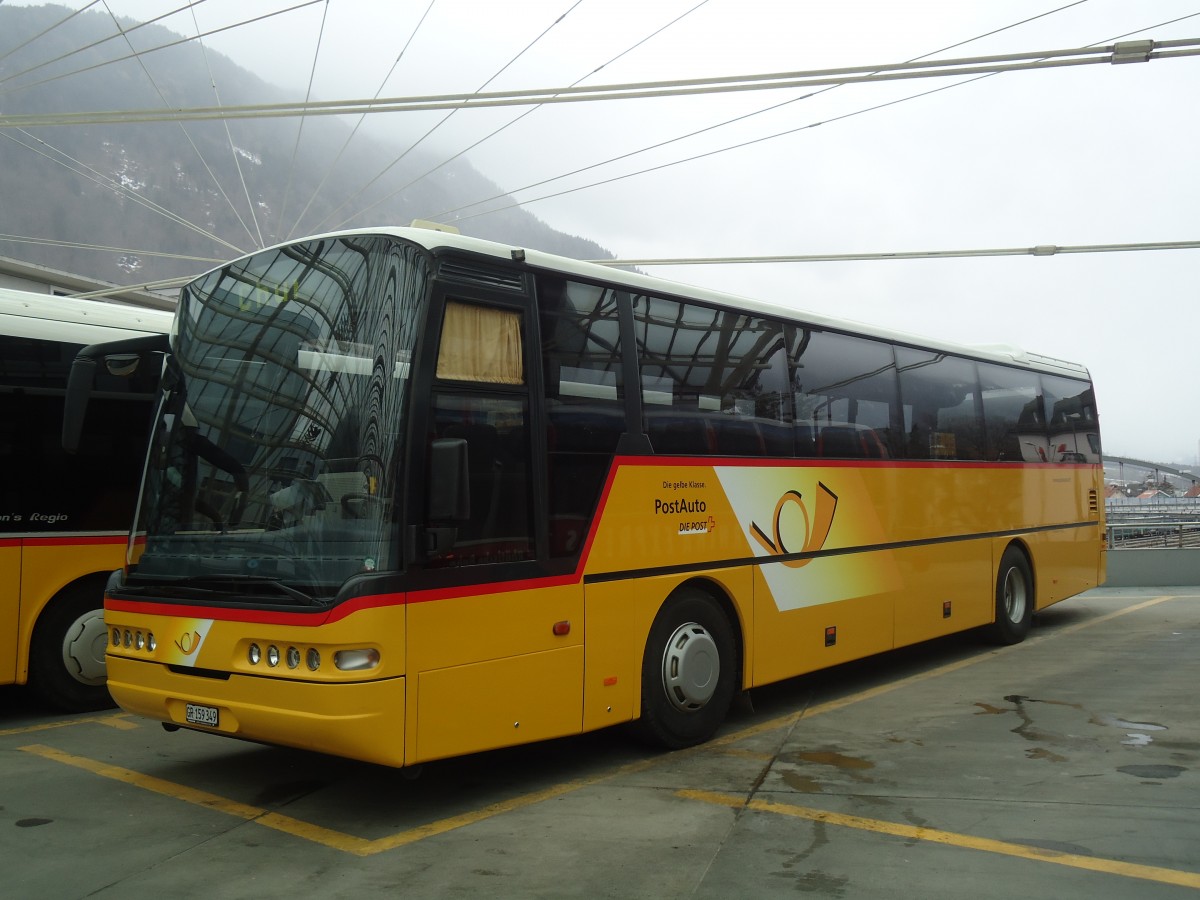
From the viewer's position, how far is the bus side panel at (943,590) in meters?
10.5

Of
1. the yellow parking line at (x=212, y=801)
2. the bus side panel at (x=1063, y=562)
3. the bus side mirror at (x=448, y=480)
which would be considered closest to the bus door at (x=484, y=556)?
the bus side mirror at (x=448, y=480)

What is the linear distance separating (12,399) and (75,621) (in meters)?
1.84

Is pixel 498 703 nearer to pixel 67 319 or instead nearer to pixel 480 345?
pixel 480 345

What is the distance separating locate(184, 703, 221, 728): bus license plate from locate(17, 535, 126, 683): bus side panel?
3.06 meters

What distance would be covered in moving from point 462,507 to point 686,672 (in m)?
2.60

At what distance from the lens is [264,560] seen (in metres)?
5.78

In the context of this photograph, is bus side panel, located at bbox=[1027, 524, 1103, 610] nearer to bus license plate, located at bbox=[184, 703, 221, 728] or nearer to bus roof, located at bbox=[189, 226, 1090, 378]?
bus roof, located at bbox=[189, 226, 1090, 378]

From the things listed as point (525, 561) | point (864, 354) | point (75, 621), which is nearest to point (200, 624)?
point (525, 561)

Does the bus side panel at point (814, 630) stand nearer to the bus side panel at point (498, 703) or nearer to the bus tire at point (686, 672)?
the bus tire at point (686, 672)

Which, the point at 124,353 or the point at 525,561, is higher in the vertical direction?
the point at 124,353

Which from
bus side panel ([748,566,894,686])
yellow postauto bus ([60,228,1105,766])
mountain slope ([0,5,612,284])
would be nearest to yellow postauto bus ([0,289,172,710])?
yellow postauto bus ([60,228,1105,766])

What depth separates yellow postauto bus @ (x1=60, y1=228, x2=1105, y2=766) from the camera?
18.4 ft

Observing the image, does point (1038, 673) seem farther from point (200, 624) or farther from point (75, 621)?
point (75, 621)

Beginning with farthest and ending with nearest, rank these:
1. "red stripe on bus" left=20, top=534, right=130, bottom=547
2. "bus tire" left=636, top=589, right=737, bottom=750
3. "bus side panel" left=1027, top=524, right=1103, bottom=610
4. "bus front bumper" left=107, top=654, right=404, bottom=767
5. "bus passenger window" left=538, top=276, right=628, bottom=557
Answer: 1. "bus side panel" left=1027, top=524, right=1103, bottom=610
2. "red stripe on bus" left=20, top=534, right=130, bottom=547
3. "bus tire" left=636, top=589, right=737, bottom=750
4. "bus passenger window" left=538, top=276, right=628, bottom=557
5. "bus front bumper" left=107, top=654, right=404, bottom=767
